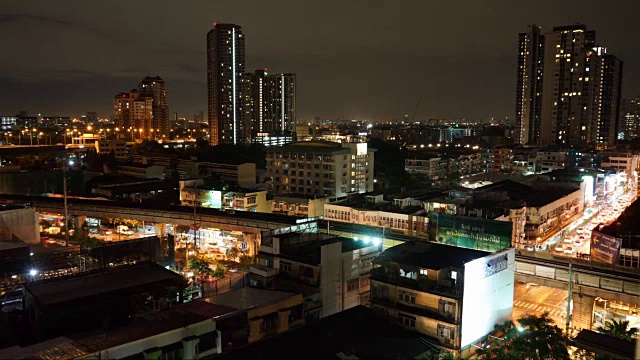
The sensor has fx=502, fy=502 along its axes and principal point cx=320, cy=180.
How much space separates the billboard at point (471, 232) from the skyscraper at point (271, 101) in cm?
3950

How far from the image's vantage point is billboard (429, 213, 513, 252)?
11.8m

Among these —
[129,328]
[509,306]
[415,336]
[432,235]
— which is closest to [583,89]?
[432,235]

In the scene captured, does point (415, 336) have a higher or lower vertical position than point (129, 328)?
lower

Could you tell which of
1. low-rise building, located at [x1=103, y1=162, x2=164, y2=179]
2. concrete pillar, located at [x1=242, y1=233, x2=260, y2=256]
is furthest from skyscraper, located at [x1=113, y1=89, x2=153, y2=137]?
concrete pillar, located at [x1=242, y1=233, x2=260, y2=256]

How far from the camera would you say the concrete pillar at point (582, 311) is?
1019 cm

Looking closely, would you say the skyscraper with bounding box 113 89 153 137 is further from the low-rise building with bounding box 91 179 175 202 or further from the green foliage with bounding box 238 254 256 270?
the green foliage with bounding box 238 254 256 270

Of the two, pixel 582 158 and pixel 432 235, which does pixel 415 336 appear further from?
pixel 582 158

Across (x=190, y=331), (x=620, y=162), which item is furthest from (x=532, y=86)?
(x=190, y=331)

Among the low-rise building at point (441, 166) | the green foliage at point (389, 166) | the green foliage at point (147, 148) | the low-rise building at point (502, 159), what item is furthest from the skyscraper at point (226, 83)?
the low-rise building at point (502, 159)

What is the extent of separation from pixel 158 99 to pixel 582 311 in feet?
198

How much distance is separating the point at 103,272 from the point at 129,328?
2908 millimetres

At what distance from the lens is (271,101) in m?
53.6

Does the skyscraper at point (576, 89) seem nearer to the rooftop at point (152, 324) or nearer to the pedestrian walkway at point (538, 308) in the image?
the pedestrian walkway at point (538, 308)

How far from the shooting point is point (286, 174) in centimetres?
2414
